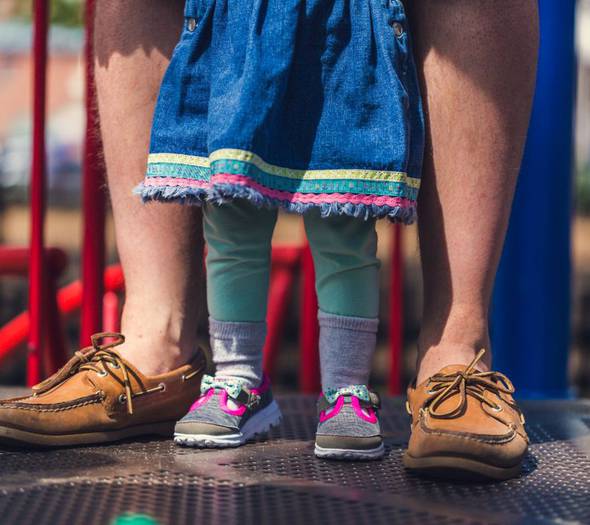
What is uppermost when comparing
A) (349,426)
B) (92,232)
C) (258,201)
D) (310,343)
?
(258,201)

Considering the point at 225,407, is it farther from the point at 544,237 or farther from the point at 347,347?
the point at 544,237

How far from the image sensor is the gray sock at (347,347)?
4.55ft

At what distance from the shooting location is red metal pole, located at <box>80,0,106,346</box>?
1.86 metres

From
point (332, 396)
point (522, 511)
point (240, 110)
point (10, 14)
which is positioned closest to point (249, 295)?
point (332, 396)

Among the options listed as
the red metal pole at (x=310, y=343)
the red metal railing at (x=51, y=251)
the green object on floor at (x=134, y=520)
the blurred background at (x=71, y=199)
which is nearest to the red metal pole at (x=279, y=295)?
the red metal pole at (x=310, y=343)

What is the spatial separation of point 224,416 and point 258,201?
0.33 meters

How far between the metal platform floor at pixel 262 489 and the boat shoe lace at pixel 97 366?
75mm

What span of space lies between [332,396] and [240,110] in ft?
1.40

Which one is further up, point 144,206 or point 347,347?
point 144,206

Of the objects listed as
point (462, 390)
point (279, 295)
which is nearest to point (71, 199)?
point (279, 295)

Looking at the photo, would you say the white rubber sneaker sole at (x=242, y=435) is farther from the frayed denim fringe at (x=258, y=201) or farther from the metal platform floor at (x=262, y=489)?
the frayed denim fringe at (x=258, y=201)

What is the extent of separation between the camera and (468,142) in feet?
4.63

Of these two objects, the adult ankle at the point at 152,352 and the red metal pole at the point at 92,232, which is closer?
the adult ankle at the point at 152,352

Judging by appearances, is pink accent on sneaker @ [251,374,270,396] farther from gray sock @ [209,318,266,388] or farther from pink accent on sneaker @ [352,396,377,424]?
pink accent on sneaker @ [352,396,377,424]
